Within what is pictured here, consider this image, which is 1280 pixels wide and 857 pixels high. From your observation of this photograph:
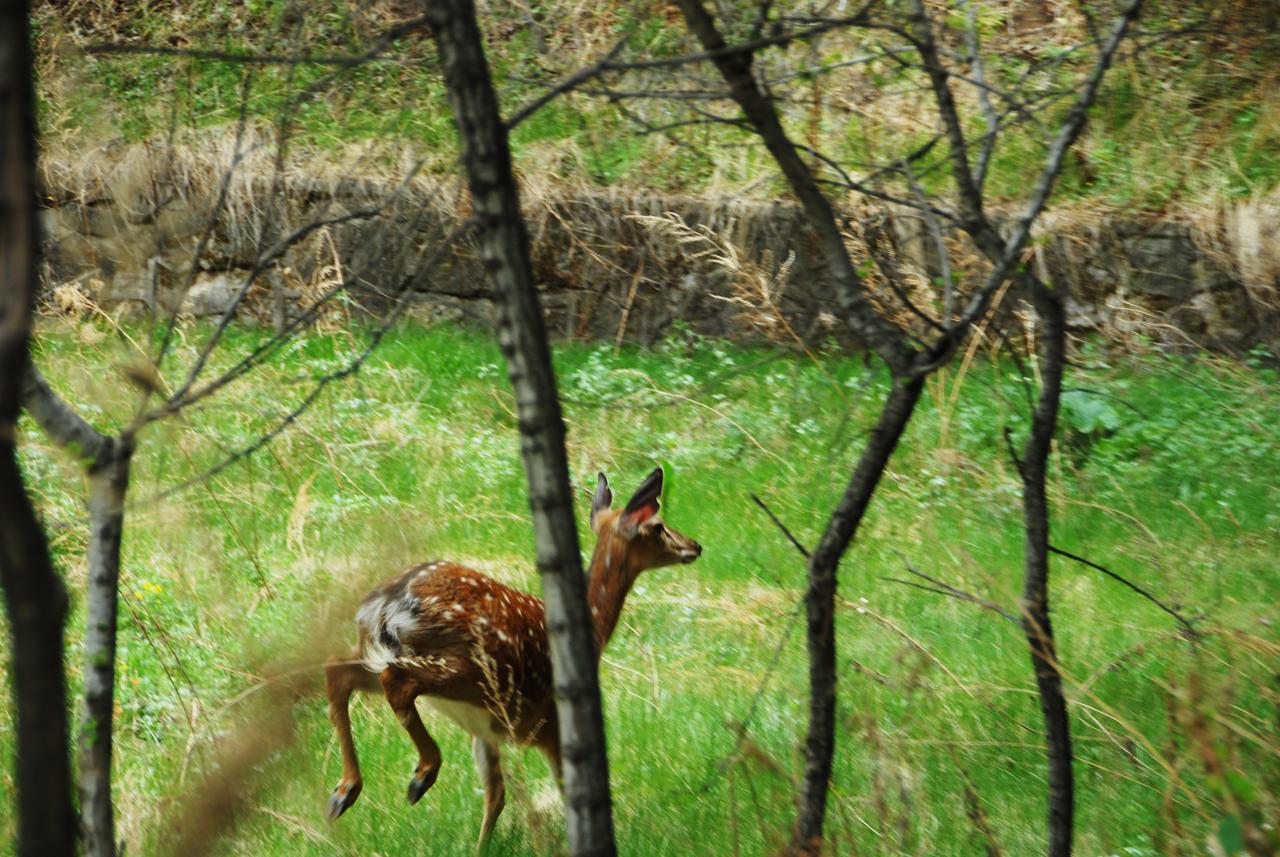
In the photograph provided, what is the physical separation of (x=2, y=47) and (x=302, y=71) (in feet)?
39.9

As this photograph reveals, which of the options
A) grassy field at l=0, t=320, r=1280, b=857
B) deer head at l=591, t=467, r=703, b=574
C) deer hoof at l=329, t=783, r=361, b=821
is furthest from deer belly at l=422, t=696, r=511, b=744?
deer head at l=591, t=467, r=703, b=574

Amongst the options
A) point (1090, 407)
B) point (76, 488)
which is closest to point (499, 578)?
point (76, 488)

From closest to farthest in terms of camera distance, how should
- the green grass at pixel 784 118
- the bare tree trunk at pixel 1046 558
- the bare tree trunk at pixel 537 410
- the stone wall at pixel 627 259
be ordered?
the bare tree trunk at pixel 537 410 → the bare tree trunk at pixel 1046 558 → the stone wall at pixel 627 259 → the green grass at pixel 784 118

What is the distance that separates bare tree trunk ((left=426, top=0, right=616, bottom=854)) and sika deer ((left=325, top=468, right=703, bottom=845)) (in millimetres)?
1555

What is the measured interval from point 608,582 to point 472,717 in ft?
2.52

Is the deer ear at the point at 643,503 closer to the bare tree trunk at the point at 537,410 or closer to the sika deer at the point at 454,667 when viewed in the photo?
the sika deer at the point at 454,667

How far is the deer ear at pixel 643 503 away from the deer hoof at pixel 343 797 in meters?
1.41

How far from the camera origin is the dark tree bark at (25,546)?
1.72 meters

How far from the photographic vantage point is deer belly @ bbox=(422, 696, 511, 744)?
4.73m

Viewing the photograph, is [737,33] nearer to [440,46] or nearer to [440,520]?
[440,46]

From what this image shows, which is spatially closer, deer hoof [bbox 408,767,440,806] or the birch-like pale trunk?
the birch-like pale trunk

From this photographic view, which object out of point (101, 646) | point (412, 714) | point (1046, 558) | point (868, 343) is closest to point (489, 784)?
point (412, 714)

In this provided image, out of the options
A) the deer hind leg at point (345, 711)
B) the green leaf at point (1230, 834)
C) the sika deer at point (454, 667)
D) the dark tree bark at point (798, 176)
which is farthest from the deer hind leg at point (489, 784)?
the green leaf at point (1230, 834)

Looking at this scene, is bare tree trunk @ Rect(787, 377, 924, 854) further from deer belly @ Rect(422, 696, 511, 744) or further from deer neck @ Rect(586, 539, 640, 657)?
deer neck @ Rect(586, 539, 640, 657)
